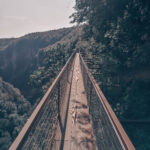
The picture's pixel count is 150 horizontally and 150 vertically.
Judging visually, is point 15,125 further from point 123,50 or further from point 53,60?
point 123,50

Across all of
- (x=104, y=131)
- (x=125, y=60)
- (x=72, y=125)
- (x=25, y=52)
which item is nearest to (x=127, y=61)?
(x=125, y=60)

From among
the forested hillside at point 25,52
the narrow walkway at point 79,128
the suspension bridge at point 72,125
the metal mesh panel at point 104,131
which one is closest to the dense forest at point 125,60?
the narrow walkway at point 79,128

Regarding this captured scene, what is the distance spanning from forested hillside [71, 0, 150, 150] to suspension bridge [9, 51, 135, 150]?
5.50m

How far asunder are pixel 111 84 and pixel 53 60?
13.2 meters

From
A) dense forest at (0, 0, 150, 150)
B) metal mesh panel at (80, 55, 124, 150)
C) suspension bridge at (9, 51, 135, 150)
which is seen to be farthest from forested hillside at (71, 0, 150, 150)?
metal mesh panel at (80, 55, 124, 150)

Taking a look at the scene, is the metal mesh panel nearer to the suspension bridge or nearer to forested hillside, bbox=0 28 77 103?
the suspension bridge

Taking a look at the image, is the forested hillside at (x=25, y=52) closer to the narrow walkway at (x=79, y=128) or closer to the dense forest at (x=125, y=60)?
the dense forest at (x=125, y=60)

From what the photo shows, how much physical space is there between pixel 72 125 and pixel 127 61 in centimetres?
853

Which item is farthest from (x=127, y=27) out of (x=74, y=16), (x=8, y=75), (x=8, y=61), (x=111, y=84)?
(x=8, y=61)

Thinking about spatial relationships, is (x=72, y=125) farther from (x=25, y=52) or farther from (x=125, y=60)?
(x=25, y=52)

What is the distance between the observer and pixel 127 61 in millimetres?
11078

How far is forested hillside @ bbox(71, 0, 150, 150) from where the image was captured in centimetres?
953

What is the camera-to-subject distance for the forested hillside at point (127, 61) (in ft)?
31.3

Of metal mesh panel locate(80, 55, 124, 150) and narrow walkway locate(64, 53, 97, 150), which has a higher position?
metal mesh panel locate(80, 55, 124, 150)
